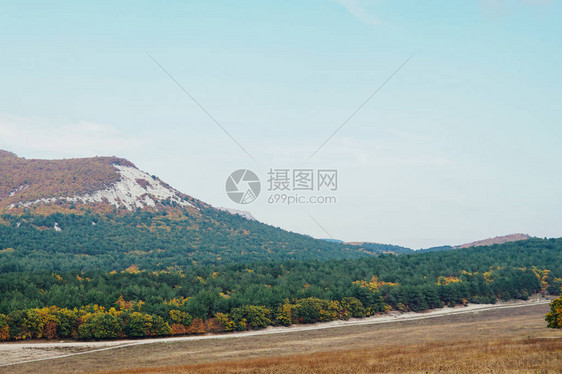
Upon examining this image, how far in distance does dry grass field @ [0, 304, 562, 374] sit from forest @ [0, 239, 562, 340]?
1005 centimetres

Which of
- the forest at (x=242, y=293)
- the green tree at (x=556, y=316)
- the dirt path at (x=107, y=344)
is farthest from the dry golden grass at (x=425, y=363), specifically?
the forest at (x=242, y=293)

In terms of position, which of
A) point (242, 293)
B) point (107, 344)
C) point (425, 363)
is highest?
point (242, 293)

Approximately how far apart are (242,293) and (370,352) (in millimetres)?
56560

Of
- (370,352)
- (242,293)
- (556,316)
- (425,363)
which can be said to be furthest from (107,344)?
(556,316)

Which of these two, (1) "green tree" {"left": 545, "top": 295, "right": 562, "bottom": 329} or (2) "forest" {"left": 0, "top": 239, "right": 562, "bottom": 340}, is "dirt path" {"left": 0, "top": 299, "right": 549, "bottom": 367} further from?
(1) "green tree" {"left": 545, "top": 295, "right": 562, "bottom": 329}

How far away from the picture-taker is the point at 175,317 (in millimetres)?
91625

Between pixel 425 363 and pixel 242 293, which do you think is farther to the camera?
pixel 242 293

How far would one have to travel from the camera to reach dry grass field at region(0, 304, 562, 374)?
44.1 m

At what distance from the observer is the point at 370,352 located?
2370 inches

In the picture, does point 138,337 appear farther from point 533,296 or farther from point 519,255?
point 519,255

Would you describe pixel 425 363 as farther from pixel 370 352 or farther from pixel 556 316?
pixel 556 316

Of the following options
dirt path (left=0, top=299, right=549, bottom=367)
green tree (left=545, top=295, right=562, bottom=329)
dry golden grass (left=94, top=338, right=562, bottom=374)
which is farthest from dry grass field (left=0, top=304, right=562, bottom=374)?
dirt path (left=0, top=299, right=549, bottom=367)

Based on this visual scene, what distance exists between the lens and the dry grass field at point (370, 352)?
4412 centimetres

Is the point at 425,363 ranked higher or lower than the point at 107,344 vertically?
higher
